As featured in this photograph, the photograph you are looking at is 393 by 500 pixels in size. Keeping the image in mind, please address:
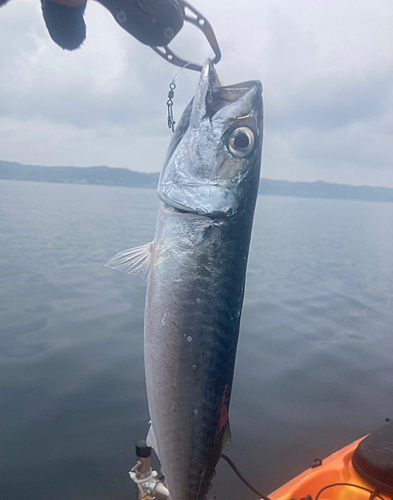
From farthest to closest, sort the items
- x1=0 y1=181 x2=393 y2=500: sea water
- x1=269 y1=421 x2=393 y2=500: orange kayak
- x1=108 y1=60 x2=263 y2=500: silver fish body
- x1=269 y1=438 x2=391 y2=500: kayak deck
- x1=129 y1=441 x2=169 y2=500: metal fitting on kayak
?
x1=0 y1=181 x2=393 y2=500: sea water → x1=269 y1=438 x2=391 y2=500: kayak deck → x1=269 y1=421 x2=393 y2=500: orange kayak → x1=129 y1=441 x2=169 y2=500: metal fitting on kayak → x1=108 y1=60 x2=263 y2=500: silver fish body

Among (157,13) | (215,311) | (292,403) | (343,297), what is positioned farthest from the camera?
(343,297)

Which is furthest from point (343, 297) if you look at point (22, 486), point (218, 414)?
point (218, 414)

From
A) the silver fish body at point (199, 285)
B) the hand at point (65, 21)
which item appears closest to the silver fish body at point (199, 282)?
the silver fish body at point (199, 285)

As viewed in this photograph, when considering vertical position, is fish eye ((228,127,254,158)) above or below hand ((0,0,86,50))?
below

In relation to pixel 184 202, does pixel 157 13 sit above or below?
above

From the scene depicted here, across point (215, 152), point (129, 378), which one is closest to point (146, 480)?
point (215, 152)

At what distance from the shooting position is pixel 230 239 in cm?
182

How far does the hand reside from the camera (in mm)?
2262

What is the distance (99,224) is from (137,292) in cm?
1706

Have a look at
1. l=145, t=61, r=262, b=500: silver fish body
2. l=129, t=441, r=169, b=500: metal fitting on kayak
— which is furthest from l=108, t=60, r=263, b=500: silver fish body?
l=129, t=441, r=169, b=500: metal fitting on kayak

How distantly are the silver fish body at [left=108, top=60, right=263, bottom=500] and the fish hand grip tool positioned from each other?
0.59m

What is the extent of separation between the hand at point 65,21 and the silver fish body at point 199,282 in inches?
45.4

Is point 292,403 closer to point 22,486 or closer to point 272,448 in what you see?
point 272,448

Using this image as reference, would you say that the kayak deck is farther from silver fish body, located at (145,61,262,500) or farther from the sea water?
silver fish body, located at (145,61,262,500)
